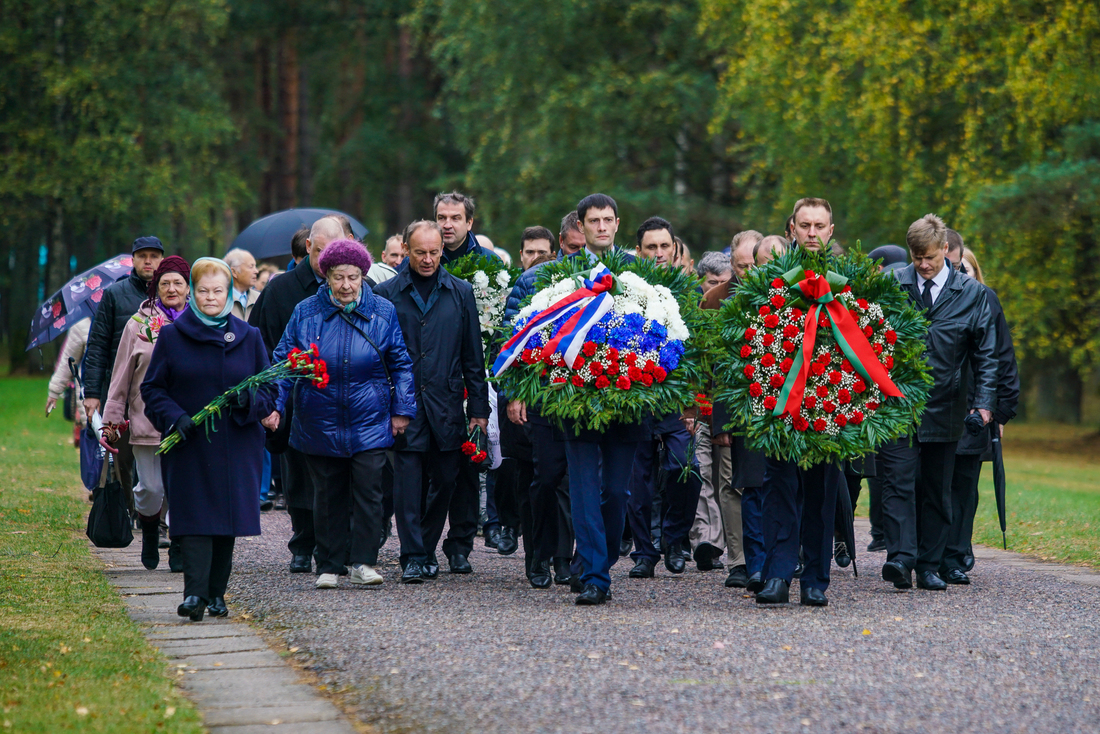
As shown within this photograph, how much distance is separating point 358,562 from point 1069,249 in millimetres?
15951

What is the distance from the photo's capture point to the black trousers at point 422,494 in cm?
834

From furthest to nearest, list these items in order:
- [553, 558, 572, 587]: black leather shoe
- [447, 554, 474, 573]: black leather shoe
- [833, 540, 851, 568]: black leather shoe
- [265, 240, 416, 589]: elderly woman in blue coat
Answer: [833, 540, 851, 568]: black leather shoe < [447, 554, 474, 573]: black leather shoe < [553, 558, 572, 587]: black leather shoe < [265, 240, 416, 589]: elderly woman in blue coat

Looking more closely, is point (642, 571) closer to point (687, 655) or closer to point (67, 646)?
point (687, 655)

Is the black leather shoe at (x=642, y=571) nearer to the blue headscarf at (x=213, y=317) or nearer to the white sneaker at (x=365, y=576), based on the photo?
the white sneaker at (x=365, y=576)

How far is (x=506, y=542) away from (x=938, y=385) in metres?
3.40

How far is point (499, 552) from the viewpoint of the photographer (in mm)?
10039

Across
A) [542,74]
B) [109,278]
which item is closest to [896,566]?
[109,278]

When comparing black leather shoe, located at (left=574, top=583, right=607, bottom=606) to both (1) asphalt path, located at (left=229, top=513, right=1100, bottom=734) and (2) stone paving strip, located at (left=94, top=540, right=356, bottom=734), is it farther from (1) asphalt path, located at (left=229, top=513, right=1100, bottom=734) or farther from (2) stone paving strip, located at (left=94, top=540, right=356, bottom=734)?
(2) stone paving strip, located at (left=94, top=540, right=356, bottom=734)

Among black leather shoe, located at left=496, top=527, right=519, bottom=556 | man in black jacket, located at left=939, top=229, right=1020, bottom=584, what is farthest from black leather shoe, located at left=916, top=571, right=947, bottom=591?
black leather shoe, located at left=496, top=527, right=519, bottom=556

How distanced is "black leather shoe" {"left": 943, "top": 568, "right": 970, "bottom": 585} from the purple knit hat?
161 inches

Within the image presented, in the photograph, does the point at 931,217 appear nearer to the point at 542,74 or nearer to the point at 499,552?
the point at 499,552

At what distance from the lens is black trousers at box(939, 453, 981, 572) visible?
8625mm

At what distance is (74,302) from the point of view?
10.4 meters

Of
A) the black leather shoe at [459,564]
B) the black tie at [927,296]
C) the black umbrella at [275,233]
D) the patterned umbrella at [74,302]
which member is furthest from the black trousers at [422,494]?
the black umbrella at [275,233]
